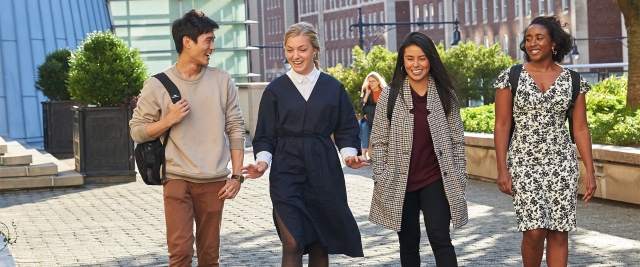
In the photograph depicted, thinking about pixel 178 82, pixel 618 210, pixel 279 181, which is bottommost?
pixel 618 210

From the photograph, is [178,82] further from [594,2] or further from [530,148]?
[594,2]

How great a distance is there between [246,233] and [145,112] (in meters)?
4.67

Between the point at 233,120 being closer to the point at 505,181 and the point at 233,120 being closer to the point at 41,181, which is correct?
the point at 505,181

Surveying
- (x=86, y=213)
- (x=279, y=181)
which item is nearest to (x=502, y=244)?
(x=279, y=181)

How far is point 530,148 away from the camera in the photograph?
22.5 feet

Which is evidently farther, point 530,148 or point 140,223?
point 140,223

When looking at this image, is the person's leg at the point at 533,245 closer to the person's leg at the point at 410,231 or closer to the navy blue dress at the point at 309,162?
the person's leg at the point at 410,231

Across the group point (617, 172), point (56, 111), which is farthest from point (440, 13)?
point (617, 172)

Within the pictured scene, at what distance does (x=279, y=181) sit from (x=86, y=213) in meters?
7.14

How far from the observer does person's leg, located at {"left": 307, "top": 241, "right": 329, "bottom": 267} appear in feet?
22.1

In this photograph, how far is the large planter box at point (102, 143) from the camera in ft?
57.1

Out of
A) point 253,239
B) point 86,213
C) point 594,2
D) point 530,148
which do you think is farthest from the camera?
point 594,2

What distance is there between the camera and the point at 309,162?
21.6 ft

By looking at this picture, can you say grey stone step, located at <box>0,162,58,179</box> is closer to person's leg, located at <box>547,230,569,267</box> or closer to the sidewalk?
the sidewalk
